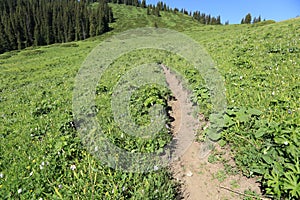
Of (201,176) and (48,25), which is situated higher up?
(201,176)

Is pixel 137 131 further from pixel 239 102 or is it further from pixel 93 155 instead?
pixel 239 102

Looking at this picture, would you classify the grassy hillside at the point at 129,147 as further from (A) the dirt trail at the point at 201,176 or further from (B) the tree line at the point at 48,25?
(B) the tree line at the point at 48,25

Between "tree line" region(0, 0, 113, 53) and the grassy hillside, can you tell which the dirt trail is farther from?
"tree line" region(0, 0, 113, 53)

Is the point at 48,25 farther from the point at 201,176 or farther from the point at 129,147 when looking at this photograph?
the point at 201,176

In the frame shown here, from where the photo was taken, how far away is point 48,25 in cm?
10269

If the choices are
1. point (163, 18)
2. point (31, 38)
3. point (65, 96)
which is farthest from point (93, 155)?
point (163, 18)

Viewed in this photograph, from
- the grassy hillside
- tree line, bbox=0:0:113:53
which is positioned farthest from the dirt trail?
tree line, bbox=0:0:113:53

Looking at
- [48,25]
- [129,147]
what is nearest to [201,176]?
[129,147]

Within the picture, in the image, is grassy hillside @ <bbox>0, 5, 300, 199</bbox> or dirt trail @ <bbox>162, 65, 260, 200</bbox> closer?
grassy hillside @ <bbox>0, 5, 300, 199</bbox>

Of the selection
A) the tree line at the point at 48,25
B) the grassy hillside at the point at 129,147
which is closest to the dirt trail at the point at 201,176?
the grassy hillside at the point at 129,147

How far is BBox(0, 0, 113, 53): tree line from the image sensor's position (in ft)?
303

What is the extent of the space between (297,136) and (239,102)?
2.67 m

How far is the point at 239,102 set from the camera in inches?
255

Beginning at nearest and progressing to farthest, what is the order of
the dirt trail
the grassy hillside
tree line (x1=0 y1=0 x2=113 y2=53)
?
the grassy hillside → the dirt trail → tree line (x1=0 y1=0 x2=113 y2=53)
